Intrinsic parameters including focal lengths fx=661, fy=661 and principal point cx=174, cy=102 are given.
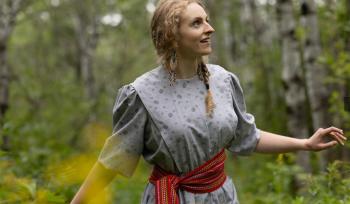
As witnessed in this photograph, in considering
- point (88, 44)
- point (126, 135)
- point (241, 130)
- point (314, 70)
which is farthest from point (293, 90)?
point (88, 44)

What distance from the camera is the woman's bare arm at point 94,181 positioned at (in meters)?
3.11

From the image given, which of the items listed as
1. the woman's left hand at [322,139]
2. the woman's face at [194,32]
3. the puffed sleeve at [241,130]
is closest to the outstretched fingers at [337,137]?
the woman's left hand at [322,139]

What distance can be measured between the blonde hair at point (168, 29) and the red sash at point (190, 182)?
0.85 ft

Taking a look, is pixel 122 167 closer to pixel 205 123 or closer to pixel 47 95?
pixel 205 123

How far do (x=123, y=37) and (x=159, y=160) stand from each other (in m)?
25.7

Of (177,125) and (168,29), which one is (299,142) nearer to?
(177,125)

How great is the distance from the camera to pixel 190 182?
10.2ft

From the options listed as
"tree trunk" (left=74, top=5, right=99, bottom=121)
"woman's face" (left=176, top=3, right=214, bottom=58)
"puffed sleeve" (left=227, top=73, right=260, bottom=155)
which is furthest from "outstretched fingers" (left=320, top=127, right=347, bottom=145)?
"tree trunk" (left=74, top=5, right=99, bottom=121)

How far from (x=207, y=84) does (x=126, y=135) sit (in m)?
0.47

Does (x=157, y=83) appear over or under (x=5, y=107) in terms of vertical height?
over

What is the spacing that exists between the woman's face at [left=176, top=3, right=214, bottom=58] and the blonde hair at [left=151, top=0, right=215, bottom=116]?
0.09ft

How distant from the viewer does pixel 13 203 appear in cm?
358

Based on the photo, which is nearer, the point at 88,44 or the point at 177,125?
the point at 177,125

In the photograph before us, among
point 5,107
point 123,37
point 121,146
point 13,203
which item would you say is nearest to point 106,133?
point 121,146
